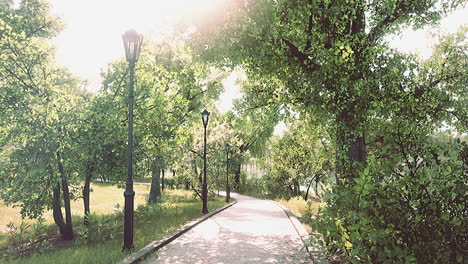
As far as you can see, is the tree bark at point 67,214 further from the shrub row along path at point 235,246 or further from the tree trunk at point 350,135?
the tree trunk at point 350,135

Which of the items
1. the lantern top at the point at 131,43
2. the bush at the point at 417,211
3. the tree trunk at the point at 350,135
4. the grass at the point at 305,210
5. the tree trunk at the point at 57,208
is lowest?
the grass at the point at 305,210

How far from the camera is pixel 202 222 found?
11.9m

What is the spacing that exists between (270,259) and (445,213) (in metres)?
3.64

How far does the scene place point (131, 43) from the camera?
7.20m

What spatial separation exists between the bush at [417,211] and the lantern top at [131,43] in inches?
227

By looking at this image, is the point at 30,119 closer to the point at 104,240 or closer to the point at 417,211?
the point at 104,240

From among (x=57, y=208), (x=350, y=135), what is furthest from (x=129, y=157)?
(x=350, y=135)

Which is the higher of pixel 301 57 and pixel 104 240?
pixel 301 57

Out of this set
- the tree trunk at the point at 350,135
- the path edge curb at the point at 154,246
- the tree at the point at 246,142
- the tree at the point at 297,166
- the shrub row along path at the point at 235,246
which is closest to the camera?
the path edge curb at the point at 154,246

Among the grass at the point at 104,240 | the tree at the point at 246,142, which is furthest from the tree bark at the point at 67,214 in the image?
the tree at the point at 246,142

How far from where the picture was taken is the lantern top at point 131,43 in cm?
703

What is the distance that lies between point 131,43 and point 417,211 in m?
6.74

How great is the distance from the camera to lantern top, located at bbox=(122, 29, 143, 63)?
7031 mm

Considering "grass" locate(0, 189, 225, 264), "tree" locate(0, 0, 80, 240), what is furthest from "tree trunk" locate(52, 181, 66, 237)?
"grass" locate(0, 189, 225, 264)
